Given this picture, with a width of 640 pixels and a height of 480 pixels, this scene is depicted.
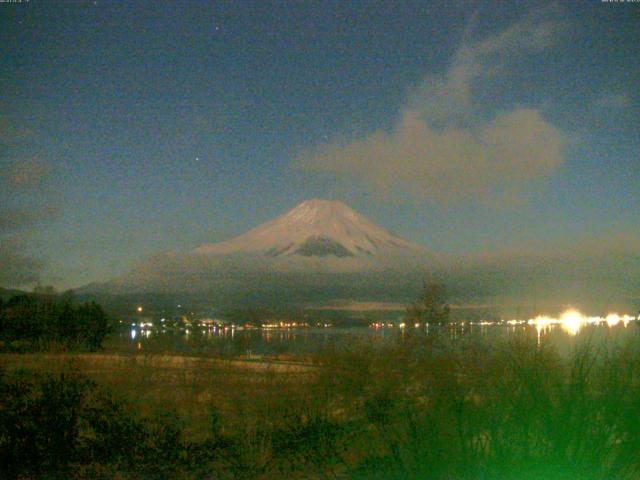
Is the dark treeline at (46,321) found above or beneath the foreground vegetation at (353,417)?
above

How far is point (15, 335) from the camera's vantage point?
30125mm

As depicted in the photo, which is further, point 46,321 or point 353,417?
point 46,321

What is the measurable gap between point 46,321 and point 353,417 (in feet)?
68.6

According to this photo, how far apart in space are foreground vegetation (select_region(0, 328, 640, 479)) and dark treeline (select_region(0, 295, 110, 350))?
1365 cm

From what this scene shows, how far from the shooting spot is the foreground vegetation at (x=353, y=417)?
7.06 metres

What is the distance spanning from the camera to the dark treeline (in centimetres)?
2894

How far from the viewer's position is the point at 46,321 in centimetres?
2966

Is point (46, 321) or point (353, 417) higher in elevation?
point (46, 321)

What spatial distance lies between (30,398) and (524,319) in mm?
6745

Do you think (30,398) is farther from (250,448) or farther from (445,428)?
(445,428)

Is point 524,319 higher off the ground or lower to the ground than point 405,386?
Result: higher

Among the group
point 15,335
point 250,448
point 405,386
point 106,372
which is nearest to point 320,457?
point 250,448

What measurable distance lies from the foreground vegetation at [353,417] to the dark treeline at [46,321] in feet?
44.8

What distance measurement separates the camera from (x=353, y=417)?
39.0ft
